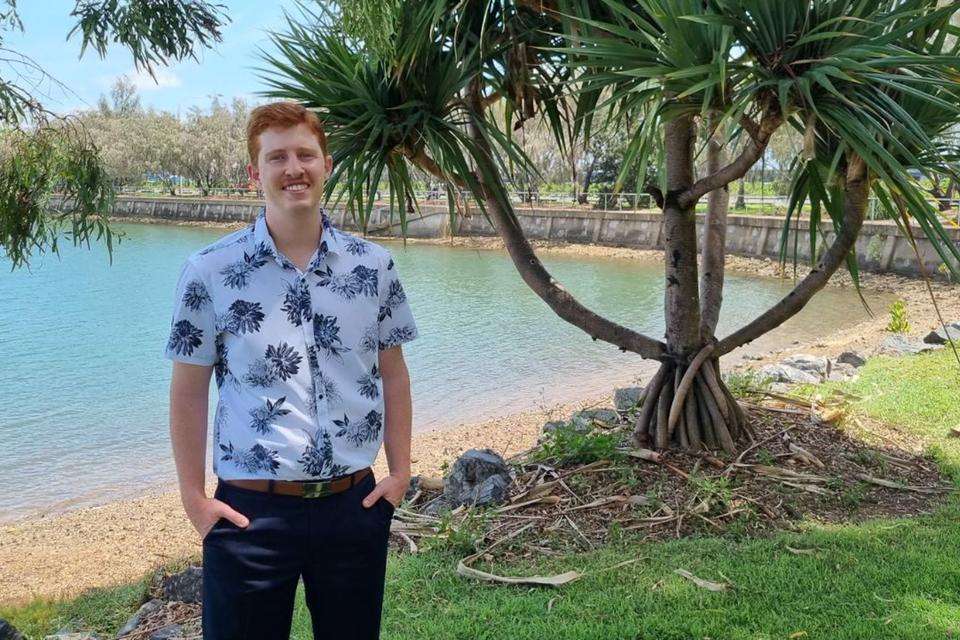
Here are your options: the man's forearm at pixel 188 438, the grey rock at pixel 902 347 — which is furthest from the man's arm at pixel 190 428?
the grey rock at pixel 902 347

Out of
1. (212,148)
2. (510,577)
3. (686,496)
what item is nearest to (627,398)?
(686,496)

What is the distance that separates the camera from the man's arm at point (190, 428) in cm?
202

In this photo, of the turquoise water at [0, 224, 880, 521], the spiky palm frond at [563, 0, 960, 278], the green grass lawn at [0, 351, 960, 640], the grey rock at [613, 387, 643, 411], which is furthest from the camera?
the turquoise water at [0, 224, 880, 521]

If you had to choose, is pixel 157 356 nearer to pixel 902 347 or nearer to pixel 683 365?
pixel 902 347

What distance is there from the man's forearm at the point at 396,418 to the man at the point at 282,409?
0.13 m

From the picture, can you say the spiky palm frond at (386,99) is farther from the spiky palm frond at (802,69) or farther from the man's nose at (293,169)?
the man's nose at (293,169)

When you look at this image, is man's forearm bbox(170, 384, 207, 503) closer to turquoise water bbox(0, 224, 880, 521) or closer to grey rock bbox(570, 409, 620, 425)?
grey rock bbox(570, 409, 620, 425)

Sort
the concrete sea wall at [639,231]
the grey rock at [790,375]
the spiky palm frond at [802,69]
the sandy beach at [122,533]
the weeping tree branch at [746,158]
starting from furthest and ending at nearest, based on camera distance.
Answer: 1. the concrete sea wall at [639,231]
2. the grey rock at [790,375]
3. the sandy beach at [122,533]
4. the weeping tree branch at [746,158]
5. the spiky palm frond at [802,69]

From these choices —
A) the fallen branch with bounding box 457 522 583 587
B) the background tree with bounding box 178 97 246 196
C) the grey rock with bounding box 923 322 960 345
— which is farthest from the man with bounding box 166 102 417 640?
the background tree with bounding box 178 97 246 196

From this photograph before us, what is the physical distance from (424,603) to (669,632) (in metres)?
1.00

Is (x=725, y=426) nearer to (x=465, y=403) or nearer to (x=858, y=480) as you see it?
(x=858, y=480)

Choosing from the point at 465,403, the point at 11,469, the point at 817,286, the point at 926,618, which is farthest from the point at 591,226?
the point at 926,618

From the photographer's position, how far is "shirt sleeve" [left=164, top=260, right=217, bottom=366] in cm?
201

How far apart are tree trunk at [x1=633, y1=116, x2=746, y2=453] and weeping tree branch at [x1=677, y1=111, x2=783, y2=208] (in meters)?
0.15
